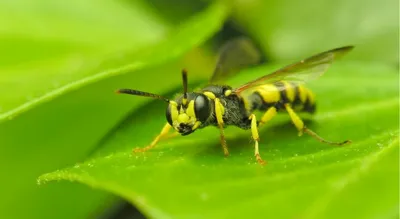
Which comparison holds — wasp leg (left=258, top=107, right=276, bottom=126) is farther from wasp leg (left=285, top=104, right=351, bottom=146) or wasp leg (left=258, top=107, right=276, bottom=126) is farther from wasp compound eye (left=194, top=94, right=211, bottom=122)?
wasp compound eye (left=194, top=94, right=211, bottom=122)

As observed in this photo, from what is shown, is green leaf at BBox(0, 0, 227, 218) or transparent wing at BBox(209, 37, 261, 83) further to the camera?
transparent wing at BBox(209, 37, 261, 83)

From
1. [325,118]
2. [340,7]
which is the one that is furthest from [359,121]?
[340,7]

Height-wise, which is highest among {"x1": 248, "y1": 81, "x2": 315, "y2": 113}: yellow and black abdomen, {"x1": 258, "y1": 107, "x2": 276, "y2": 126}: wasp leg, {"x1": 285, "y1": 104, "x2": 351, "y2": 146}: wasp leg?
{"x1": 248, "y1": 81, "x2": 315, "y2": 113}: yellow and black abdomen

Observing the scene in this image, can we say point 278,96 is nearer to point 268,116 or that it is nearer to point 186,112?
point 268,116

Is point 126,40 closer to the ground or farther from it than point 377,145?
farther from it

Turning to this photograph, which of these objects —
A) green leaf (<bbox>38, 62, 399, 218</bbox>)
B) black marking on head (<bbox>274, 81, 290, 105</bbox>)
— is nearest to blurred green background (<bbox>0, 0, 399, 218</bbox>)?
green leaf (<bbox>38, 62, 399, 218</bbox>)

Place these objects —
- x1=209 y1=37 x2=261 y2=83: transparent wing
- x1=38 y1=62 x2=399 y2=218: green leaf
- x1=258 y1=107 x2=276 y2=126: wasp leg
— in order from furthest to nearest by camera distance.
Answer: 1. x1=209 y1=37 x2=261 y2=83: transparent wing
2. x1=258 y1=107 x2=276 y2=126: wasp leg
3. x1=38 y1=62 x2=399 y2=218: green leaf

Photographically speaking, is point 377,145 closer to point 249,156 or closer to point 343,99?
point 249,156
